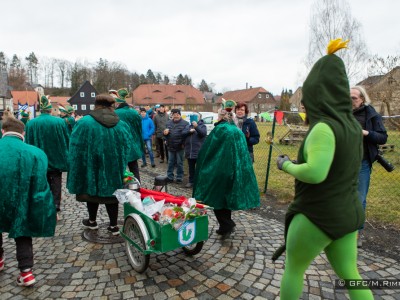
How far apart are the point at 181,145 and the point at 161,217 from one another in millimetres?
4746

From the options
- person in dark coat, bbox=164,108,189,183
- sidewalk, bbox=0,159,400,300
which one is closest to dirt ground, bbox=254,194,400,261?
sidewalk, bbox=0,159,400,300

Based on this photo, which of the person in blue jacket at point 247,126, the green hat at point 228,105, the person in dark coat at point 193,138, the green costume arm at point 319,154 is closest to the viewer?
the green costume arm at point 319,154

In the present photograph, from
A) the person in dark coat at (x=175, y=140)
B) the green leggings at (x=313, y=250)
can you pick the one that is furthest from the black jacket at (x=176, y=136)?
the green leggings at (x=313, y=250)

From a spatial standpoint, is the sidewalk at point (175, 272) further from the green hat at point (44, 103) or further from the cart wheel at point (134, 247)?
the green hat at point (44, 103)

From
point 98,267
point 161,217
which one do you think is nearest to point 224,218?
point 161,217

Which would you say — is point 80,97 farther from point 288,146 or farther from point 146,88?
point 288,146

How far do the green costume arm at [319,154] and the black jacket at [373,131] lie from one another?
2201 millimetres

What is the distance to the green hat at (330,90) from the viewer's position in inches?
72.9


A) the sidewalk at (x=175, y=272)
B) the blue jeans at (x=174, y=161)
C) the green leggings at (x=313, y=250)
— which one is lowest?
the sidewalk at (x=175, y=272)

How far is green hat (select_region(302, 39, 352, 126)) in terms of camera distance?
1853 mm

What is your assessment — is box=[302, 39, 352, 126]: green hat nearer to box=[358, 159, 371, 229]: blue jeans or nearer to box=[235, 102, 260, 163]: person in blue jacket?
box=[358, 159, 371, 229]: blue jeans

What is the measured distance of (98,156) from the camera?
148 inches

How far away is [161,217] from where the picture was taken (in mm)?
3033

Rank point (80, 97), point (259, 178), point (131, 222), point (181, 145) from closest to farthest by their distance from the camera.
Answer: point (131, 222)
point (181, 145)
point (259, 178)
point (80, 97)
